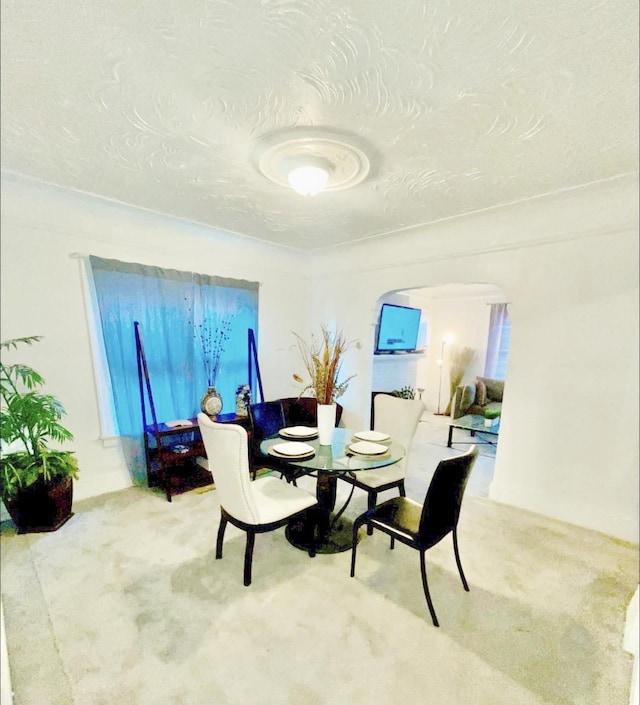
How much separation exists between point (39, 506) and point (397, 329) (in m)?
4.66

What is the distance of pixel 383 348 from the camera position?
201 inches

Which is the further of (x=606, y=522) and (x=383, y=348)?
(x=383, y=348)

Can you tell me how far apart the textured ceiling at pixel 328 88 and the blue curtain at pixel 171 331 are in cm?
88

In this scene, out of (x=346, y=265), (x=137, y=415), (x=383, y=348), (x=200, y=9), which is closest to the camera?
(x=200, y=9)

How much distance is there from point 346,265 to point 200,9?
117 inches

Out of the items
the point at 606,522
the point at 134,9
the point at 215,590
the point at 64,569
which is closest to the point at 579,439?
the point at 606,522

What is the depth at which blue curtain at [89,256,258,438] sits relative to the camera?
2.81m

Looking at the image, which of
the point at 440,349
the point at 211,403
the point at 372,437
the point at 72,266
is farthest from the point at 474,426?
the point at 72,266

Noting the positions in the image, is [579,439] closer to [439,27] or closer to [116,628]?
[439,27]

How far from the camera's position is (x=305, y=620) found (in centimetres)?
162

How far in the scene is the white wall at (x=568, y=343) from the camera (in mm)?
2326

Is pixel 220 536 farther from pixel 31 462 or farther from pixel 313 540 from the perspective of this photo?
pixel 31 462

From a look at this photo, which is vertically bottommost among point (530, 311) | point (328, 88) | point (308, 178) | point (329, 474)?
point (329, 474)

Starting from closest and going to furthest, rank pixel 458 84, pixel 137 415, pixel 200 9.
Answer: pixel 200 9
pixel 458 84
pixel 137 415
